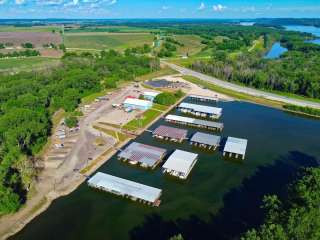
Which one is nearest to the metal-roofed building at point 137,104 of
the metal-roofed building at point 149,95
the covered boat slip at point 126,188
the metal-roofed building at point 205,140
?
the metal-roofed building at point 149,95

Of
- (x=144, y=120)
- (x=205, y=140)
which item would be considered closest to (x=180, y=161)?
(x=205, y=140)

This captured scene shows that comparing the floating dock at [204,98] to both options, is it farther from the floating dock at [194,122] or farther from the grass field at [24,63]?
the grass field at [24,63]

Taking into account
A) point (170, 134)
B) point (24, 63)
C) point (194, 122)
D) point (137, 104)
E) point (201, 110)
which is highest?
point (24, 63)

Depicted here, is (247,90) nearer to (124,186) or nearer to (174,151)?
(174,151)

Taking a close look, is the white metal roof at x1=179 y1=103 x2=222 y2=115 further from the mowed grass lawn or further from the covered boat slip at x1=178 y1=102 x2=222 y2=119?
the mowed grass lawn

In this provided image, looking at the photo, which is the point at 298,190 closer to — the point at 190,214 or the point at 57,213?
the point at 190,214

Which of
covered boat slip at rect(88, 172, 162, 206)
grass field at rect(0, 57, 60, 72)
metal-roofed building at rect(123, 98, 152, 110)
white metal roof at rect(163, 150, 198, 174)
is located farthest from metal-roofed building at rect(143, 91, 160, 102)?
grass field at rect(0, 57, 60, 72)
